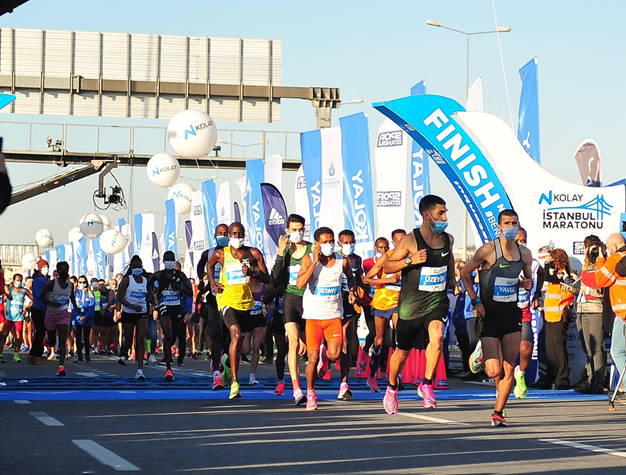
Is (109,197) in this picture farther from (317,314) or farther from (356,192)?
(317,314)

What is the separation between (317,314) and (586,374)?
5.49m

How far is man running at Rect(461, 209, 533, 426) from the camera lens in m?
11.0

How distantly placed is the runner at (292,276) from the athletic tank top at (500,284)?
8.28ft

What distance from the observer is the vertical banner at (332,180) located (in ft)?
84.3

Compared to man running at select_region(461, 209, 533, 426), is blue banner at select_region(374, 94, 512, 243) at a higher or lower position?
higher

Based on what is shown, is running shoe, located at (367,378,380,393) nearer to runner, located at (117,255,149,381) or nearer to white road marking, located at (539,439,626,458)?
runner, located at (117,255,149,381)

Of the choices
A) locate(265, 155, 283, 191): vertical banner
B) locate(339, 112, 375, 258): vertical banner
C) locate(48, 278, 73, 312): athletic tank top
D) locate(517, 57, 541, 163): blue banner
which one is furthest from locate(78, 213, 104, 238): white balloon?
locate(517, 57, 541, 163): blue banner

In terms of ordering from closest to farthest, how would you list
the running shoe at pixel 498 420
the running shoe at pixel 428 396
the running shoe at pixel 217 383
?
the running shoe at pixel 498 420 < the running shoe at pixel 428 396 < the running shoe at pixel 217 383

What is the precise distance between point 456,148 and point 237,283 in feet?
15.8

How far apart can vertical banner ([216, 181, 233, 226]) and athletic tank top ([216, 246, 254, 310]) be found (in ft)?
76.5

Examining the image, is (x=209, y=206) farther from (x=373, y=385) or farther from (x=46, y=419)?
(x=46, y=419)

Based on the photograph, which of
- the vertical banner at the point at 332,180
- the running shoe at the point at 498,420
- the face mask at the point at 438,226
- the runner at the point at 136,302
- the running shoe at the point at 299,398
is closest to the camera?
the running shoe at the point at 498,420

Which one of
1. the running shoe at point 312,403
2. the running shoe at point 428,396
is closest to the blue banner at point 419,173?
the running shoe at point 428,396

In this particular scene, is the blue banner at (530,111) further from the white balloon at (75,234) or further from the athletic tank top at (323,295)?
the white balloon at (75,234)
